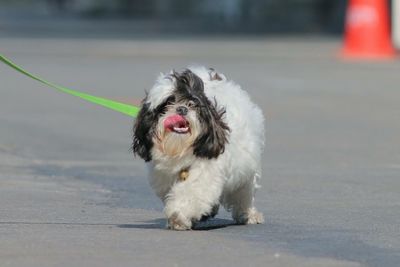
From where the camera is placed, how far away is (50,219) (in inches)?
387

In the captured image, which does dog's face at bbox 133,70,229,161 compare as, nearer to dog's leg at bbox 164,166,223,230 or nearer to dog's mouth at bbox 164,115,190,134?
dog's mouth at bbox 164,115,190,134

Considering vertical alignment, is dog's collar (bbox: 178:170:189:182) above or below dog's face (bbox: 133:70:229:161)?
below

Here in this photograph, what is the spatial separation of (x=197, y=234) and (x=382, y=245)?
1.21 m

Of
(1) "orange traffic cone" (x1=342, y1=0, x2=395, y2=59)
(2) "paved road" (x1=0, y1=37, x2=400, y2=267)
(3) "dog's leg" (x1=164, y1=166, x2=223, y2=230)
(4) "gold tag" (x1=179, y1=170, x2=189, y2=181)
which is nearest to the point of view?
(2) "paved road" (x1=0, y1=37, x2=400, y2=267)

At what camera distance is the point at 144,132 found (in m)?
9.06

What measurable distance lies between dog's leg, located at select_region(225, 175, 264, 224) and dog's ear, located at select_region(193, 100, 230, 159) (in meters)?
0.66

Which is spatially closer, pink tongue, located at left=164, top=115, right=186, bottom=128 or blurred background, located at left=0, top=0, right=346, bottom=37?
pink tongue, located at left=164, top=115, right=186, bottom=128

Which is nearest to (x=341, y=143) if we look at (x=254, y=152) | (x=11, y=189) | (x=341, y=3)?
(x=11, y=189)

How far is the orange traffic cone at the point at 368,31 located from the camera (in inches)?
1196

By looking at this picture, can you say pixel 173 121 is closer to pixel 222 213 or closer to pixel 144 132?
pixel 144 132

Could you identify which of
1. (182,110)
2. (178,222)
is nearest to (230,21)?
(178,222)

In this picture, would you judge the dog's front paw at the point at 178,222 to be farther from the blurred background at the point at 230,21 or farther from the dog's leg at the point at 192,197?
the blurred background at the point at 230,21

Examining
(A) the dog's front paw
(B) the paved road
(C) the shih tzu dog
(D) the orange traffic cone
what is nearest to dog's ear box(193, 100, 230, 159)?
(C) the shih tzu dog

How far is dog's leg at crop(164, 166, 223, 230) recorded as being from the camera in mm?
8977
